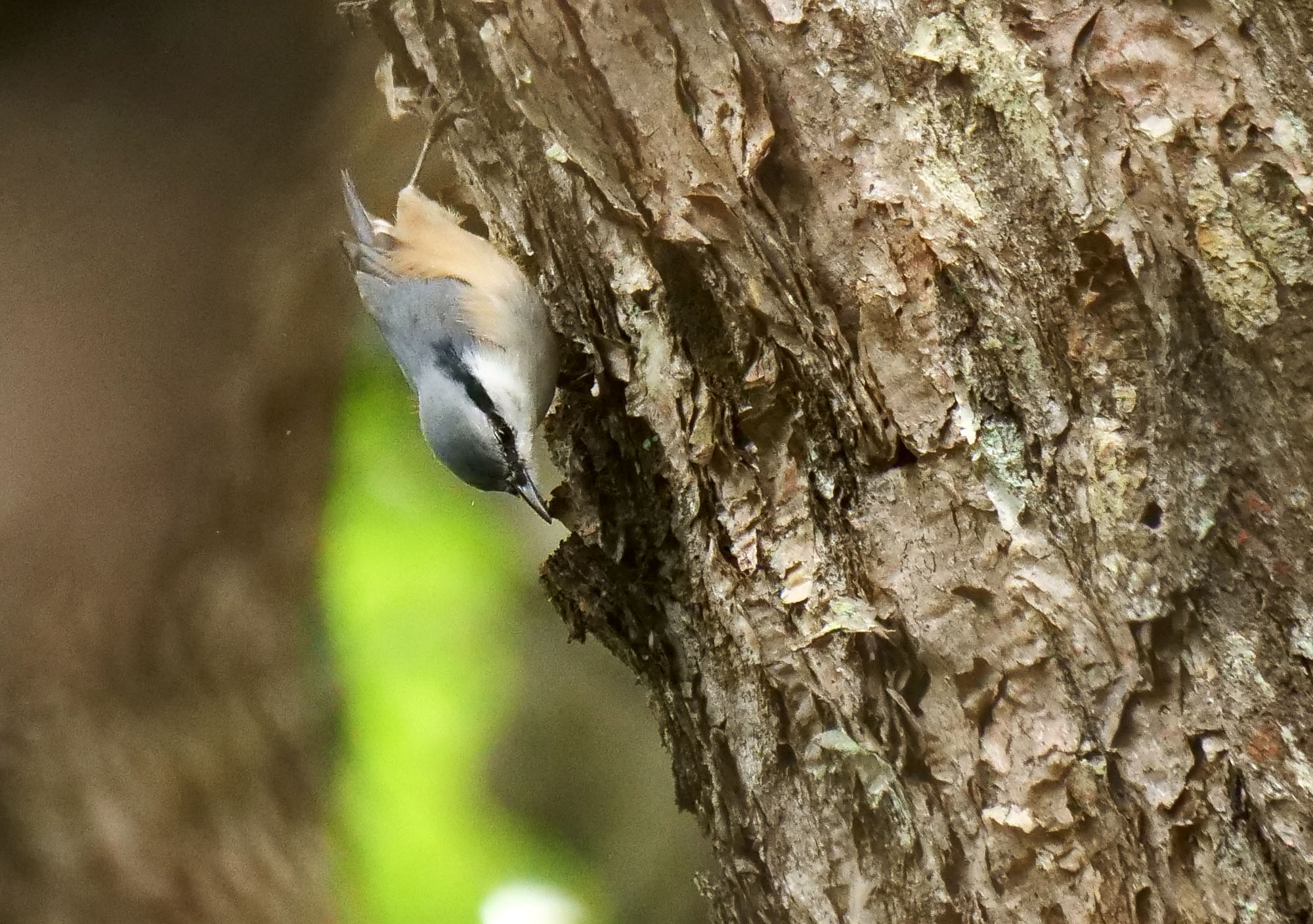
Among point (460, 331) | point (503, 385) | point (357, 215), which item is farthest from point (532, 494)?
point (357, 215)

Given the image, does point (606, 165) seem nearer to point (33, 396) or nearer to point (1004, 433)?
point (1004, 433)

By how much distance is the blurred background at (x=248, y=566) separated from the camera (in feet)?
3.33

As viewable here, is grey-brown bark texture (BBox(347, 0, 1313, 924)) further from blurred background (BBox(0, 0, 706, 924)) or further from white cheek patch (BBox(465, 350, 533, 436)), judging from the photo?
blurred background (BBox(0, 0, 706, 924))

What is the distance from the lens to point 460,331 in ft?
4.10

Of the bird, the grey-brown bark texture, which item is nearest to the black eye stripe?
the bird

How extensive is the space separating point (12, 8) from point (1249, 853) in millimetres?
1490

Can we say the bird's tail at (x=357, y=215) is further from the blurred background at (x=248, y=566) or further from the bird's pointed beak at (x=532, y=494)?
the bird's pointed beak at (x=532, y=494)

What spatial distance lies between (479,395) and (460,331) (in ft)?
0.38

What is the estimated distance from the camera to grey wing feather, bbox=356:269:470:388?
1252mm

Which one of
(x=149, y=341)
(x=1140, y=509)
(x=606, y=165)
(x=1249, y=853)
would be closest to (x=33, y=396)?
(x=149, y=341)

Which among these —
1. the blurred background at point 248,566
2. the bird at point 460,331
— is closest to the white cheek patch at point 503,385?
the bird at point 460,331

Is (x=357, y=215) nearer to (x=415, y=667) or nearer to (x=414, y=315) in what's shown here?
(x=414, y=315)

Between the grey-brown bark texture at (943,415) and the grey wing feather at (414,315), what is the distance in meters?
0.26

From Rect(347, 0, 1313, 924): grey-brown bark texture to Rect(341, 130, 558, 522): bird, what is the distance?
121mm
